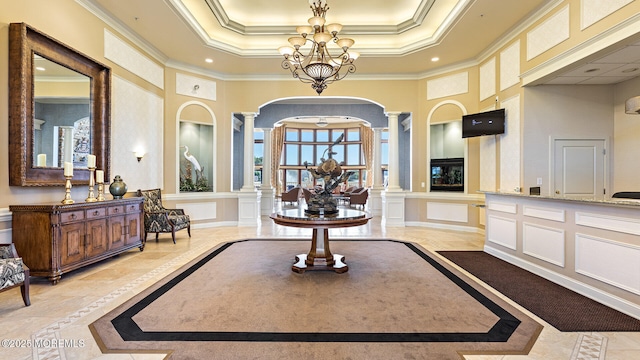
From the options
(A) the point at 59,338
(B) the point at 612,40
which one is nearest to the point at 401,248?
(B) the point at 612,40

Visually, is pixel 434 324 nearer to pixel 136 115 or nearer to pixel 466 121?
pixel 466 121

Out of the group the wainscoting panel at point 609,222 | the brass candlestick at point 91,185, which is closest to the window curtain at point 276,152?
the brass candlestick at point 91,185

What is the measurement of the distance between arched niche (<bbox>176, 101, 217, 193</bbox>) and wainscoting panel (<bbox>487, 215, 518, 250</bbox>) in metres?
6.27

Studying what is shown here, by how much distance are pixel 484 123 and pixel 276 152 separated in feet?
33.6

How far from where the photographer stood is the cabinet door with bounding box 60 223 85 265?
11.8 feet

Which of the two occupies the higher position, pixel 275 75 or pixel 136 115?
pixel 275 75

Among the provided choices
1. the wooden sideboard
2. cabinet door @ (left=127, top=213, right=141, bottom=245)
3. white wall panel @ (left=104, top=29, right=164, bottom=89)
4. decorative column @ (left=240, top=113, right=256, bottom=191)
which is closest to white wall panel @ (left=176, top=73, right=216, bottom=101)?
white wall panel @ (left=104, top=29, right=164, bottom=89)

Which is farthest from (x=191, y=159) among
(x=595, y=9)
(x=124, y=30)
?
(x=595, y=9)

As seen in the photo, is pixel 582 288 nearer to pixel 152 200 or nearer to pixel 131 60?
pixel 152 200

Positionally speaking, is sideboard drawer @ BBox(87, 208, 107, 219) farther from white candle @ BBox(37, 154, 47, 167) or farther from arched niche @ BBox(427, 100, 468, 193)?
arched niche @ BBox(427, 100, 468, 193)

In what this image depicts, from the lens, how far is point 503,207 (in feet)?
15.6

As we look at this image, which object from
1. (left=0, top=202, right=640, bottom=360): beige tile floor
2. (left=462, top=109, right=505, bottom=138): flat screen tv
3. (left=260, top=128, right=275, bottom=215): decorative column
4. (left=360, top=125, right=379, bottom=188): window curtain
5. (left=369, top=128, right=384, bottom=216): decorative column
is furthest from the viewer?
(left=360, top=125, right=379, bottom=188): window curtain

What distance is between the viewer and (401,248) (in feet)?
17.8

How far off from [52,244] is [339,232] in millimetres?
5011
